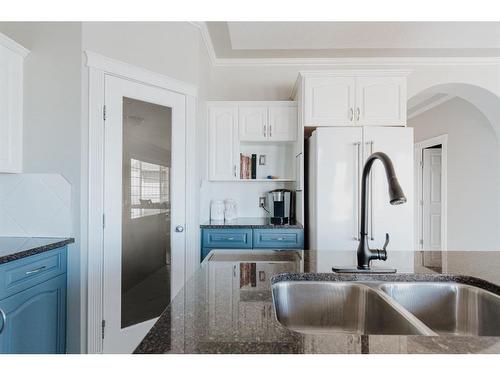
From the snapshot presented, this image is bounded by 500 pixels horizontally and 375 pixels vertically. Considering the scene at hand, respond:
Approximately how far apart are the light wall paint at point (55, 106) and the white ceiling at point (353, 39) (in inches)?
51.6

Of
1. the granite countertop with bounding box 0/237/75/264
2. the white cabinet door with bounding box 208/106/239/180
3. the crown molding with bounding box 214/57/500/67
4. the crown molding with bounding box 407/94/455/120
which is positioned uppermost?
the crown molding with bounding box 214/57/500/67

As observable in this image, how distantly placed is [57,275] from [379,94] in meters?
2.94

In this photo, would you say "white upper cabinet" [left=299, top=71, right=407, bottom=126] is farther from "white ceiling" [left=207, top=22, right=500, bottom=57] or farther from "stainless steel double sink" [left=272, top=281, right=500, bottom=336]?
"stainless steel double sink" [left=272, top=281, right=500, bottom=336]

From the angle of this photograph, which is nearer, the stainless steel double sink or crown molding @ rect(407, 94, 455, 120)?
the stainless steel double sink

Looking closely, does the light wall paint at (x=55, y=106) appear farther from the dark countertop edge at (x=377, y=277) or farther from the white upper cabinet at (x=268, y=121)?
the dark countertop edge at (x=377, y=277)

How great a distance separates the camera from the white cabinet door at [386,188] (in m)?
2.85

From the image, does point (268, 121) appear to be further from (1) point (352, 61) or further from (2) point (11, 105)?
(2) point (11, 105)

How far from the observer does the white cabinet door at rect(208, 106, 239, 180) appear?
133 inches

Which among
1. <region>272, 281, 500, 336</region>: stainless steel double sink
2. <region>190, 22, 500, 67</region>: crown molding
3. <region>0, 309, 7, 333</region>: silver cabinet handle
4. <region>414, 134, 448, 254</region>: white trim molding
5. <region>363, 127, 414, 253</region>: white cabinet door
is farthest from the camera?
<region>414, 134, 448, 254</region>: white trim molding

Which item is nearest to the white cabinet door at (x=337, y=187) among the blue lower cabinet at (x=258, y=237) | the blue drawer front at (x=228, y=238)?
the blue lower cabinet at (x=258, y=237)

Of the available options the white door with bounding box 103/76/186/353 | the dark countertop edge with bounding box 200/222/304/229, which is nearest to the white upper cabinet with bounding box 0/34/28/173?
the white door with bounding box 103/76/186/353

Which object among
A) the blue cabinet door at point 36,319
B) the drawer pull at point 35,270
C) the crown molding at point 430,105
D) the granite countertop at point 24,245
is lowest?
the blue cabinet door at point 36,319

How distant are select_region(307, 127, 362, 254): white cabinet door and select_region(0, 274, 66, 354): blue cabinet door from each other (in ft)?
6.64
